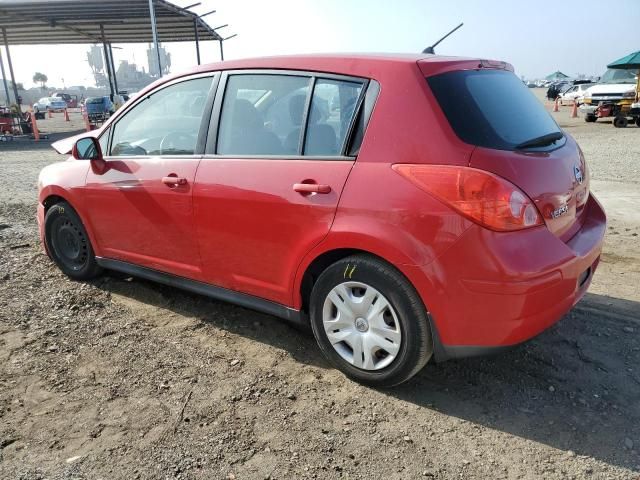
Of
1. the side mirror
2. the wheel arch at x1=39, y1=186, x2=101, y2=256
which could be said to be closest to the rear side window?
the side mirror

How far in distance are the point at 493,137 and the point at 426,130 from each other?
0.32m

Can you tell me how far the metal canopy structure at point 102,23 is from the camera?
1844cm

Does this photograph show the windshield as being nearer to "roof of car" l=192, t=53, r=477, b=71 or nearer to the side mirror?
"roof of car" l=192, t=53, r=477, b=71

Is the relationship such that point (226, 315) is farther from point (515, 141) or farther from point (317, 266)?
point (515, 141)

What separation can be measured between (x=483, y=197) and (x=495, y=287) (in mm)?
409

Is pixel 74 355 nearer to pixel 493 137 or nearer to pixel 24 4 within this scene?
pixel 493 137

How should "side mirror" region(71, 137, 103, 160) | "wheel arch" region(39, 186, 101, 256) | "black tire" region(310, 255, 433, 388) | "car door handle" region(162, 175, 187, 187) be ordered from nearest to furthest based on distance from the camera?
"black tire" region(310, 255, 433, 388) → "car door handle" region(162, 175, 187, 187) → "side mirror" region(71, 137, 103, 160) → "wheel arch" region(39, 186, 101, 256)

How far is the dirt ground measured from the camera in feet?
7.65

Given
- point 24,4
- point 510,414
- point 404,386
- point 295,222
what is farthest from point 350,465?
point 24,4

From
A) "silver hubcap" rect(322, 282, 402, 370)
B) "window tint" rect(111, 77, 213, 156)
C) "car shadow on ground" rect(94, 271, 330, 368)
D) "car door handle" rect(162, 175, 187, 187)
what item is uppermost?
"window tint" rect(111, 77, 213, 156)

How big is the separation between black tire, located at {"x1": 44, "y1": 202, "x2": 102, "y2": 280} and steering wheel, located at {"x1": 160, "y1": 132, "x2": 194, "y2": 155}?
1.20 meters

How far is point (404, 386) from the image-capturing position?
2916 millimetres

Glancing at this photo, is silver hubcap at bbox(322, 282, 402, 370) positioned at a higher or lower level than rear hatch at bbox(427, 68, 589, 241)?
lower

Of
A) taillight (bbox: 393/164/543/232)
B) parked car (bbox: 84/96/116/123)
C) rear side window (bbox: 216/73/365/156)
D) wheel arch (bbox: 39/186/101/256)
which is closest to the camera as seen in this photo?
taillight (bbox: 393/164/543/232)
